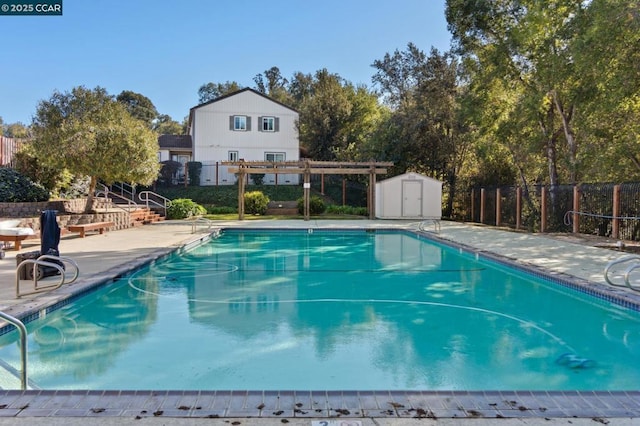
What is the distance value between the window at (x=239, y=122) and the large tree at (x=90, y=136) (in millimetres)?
14723

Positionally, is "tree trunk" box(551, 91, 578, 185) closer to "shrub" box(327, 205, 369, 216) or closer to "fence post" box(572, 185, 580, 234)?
"fence post" box(572, 185, 580, 234)

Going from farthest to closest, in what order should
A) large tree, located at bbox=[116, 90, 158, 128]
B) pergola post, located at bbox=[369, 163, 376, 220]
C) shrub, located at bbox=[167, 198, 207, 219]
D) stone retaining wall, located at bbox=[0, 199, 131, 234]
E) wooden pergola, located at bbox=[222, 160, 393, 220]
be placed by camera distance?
large tree, located at bbox=[116, 90, 158, 128]
pergola post, located at bbox=[369, 163, 376, 220]
shrub, located at bbox=[167, 198, 207, 219]
wooden pergola, located at bbox=[222, 160, 393, 220]
stone retaining wall, located at bbox=[0, 199, 131, 234]

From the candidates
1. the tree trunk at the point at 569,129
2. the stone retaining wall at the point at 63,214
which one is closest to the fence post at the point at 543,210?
the tree trunk at the point at 569,129

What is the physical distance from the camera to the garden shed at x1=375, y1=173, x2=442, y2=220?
2242 cm

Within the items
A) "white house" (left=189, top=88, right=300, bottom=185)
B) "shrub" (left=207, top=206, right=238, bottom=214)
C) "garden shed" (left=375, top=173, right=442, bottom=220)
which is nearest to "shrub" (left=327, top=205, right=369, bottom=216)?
"garden shed" (left=375, top=173, right=442, bottom=220)

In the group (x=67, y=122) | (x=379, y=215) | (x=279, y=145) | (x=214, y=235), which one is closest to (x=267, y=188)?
(x=279, y=145)

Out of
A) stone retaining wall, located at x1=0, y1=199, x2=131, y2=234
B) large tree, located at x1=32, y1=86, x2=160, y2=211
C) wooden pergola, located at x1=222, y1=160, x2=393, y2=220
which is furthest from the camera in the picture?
wooden pergola, located at x1=222, y1=160, x2=393, y2=220

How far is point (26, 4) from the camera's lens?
5.98m

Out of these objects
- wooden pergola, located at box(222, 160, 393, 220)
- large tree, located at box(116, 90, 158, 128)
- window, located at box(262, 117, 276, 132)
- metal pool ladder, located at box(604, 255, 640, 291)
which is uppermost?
large tree, located at box(116, 90, 158, 128)

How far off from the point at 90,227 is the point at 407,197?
553 inches

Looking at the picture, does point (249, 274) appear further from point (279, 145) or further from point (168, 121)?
point (168, 121)

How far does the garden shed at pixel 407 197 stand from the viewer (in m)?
22.4

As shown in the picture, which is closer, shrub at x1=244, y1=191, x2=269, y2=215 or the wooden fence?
the wooden fence

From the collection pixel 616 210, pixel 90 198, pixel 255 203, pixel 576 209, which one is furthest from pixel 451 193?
pixel 90 198
